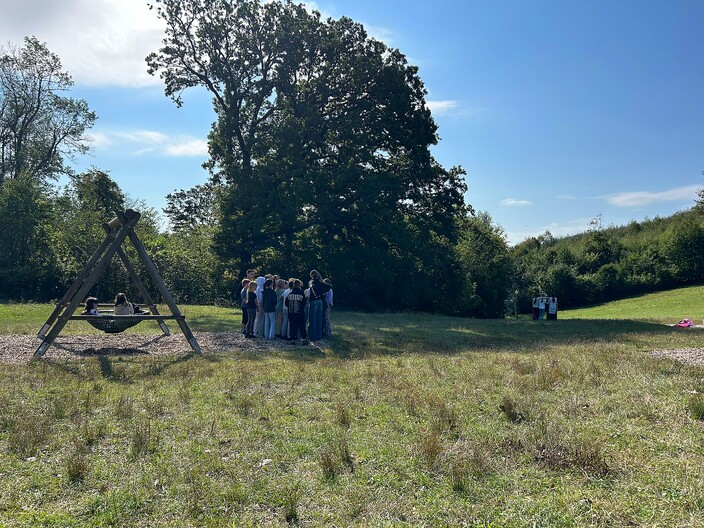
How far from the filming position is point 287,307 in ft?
53.5

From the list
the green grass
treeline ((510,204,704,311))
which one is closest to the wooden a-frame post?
the green grass

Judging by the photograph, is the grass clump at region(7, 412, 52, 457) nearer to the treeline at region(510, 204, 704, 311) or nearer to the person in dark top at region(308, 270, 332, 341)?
the person in dark top at region(308, 270, 332, 341)

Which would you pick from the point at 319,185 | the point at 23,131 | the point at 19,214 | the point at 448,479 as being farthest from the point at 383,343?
the point at 23,131

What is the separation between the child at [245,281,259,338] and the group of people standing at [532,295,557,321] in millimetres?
21466

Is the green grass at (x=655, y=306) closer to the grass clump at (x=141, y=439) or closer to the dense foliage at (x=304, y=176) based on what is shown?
the dense foliage at (x=304, y=176)

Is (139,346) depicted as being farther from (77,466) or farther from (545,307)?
(545,307)

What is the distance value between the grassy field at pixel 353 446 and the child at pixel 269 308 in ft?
18.6

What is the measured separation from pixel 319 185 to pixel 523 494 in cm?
2613

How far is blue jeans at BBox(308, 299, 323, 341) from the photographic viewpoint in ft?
55.0

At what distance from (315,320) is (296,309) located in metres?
0.83

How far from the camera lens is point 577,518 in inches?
164

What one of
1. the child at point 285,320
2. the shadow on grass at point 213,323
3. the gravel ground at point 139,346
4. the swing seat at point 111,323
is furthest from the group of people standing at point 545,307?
the swing seat at point 111,323

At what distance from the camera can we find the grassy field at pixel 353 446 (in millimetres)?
4395

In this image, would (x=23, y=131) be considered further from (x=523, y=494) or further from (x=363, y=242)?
(x=523, y=494)
